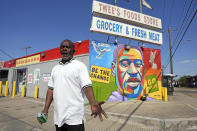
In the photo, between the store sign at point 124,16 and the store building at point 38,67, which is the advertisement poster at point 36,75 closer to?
the store building at point 38,67

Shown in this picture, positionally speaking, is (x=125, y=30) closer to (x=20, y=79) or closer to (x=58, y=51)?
(x=58, y=51)

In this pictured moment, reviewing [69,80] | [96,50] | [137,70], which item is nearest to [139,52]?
[137,70]

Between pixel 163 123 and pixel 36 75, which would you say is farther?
pixel 36 75

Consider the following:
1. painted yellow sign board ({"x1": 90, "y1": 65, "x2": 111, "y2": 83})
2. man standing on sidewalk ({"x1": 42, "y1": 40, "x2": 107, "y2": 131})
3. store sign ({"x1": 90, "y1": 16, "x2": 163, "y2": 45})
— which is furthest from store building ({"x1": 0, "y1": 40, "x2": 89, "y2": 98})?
man standing on sidewalk ({"x1": 42, "y1": 40, "x2": 107, "y2": 131})

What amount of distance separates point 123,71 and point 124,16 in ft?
14.5

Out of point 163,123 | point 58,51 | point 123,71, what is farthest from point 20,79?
point 163,123

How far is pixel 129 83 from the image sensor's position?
9664 mm

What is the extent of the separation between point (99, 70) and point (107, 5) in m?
5.05

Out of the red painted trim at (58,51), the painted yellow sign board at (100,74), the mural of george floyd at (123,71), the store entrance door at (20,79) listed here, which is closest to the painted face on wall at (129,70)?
the mural of george floyd at (123,71)

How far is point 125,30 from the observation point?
1028 centimetres

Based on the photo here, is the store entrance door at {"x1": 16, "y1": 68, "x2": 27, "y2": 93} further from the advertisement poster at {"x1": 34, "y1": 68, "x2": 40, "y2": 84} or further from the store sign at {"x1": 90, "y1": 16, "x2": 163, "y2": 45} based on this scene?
the store sign at {"x1": 90, "y1": 16, "x2": 163, "y2": 45}

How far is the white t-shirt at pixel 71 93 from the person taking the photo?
1.62m

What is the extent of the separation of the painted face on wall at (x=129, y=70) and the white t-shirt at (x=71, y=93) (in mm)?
7790

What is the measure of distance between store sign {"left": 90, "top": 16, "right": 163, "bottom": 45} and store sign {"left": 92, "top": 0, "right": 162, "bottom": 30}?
506 mm
